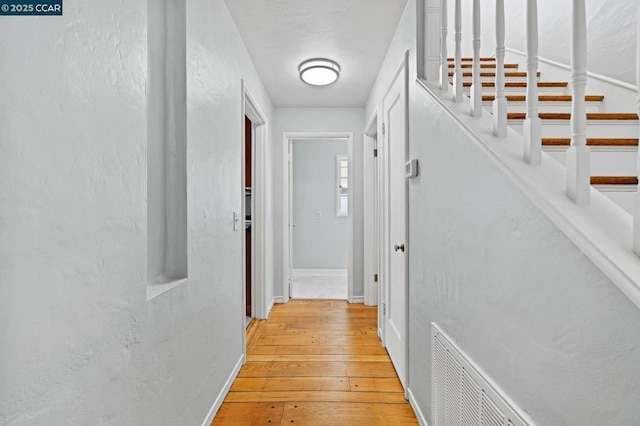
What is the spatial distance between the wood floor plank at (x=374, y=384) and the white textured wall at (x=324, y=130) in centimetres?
193

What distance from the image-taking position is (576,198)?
2.65 feet

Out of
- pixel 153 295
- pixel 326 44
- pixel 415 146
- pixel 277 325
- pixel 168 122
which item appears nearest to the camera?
pixel 153 295

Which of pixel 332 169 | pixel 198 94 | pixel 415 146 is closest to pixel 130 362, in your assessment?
pixel 198 94

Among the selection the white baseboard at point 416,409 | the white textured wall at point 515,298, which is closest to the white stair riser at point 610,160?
the white textured wall at point 515,298

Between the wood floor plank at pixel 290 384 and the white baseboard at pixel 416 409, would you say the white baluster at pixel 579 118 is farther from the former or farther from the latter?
the wood floor plank at pixel 290 384

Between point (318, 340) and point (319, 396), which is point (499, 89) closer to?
point (319, 396)

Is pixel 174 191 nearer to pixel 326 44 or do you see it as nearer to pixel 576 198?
pixel 576 198

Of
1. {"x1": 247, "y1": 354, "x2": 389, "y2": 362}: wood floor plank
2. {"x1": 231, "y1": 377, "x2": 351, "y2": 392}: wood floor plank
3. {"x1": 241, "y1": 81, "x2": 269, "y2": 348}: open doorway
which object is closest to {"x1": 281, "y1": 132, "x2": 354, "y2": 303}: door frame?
{"x1": 241, "y1": 81, "x2": 269, "y2": 348}: open doorway

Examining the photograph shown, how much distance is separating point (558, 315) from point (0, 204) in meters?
1.16

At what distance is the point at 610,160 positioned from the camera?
126cm

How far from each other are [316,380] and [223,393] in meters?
0.59

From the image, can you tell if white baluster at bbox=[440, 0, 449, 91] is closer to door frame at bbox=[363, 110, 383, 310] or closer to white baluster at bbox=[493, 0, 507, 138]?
white baluster at bbox=[493, 0, 507, 138]

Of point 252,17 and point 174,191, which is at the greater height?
point 252,17

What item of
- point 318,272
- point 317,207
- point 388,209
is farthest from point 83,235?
point 318,272
